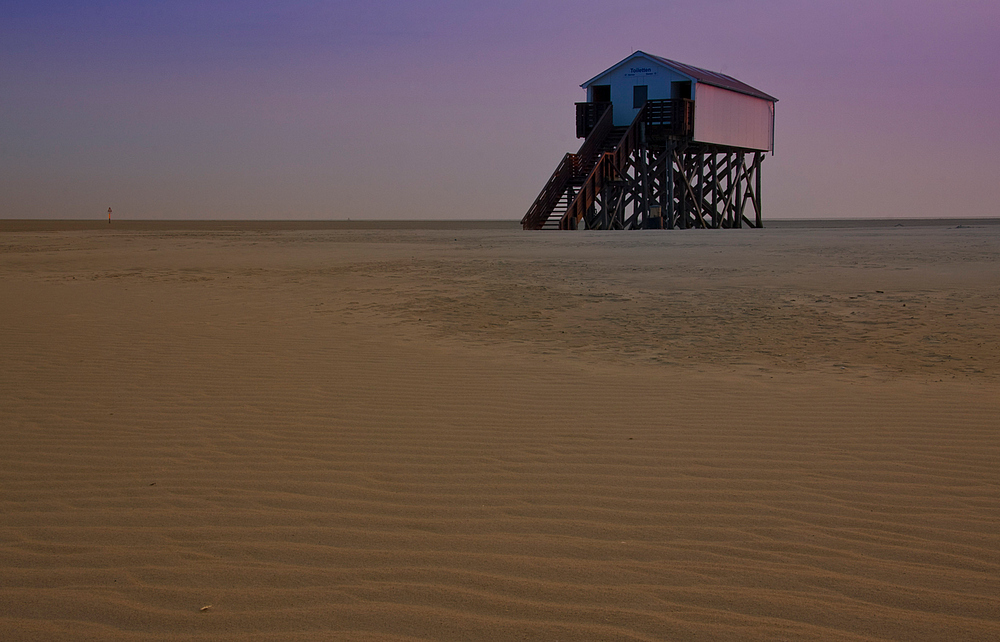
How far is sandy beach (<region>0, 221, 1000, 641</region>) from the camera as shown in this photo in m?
3.31

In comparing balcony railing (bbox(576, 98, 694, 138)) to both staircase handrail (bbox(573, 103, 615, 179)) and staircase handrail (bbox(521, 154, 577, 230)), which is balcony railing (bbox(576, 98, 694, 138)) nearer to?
staircase handrail (bbox(573, 103, 615, 179))

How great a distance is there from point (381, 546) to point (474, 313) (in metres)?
8.05

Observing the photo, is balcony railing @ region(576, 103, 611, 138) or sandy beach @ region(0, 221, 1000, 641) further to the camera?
balcony railing @ region(576, 103, 611, 138)

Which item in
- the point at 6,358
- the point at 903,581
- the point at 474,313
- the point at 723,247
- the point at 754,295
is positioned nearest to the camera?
the point at 903,581

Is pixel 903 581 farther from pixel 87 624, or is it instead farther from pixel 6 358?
pixel 6 358

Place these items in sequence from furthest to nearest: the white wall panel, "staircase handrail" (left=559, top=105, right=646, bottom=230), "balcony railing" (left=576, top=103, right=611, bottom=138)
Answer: "balcony railing" (left=576, top=103, right=611, bottom=138) → the white wall panel → "staircase handrail" (left=559, top=105, right=646, bottom=230)

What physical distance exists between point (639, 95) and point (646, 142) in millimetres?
1912

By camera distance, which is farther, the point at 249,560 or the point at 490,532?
the point at 490,532

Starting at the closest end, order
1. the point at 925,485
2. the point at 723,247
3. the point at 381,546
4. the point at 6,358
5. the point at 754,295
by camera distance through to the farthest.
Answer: the point at 381,546
the point at 925,485
the point at 6,358
the point at 754,295
the point at 723,247

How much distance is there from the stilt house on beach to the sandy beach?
22.5 meters

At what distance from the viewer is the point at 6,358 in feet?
27.9

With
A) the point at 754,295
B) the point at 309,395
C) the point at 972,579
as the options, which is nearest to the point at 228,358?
the point at 309,395

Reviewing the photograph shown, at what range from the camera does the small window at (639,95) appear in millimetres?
34075

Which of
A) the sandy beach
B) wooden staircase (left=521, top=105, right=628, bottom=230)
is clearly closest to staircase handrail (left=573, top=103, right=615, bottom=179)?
wooden staircase (left=521, top=105, right=628, bottom=230)
